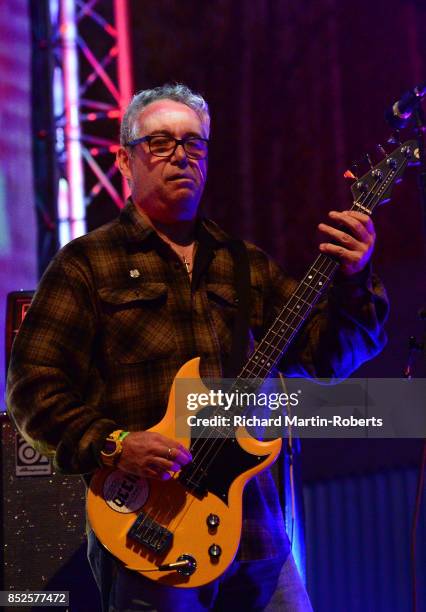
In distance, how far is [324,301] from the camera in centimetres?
231

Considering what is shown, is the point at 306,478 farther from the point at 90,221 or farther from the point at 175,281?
the point at 90,221

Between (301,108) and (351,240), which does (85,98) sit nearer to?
(301,108)

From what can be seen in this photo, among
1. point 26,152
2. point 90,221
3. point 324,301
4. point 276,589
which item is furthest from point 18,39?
point 276,589

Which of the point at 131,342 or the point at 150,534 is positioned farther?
the point at 131,342

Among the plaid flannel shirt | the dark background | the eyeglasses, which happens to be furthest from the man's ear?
the dark background

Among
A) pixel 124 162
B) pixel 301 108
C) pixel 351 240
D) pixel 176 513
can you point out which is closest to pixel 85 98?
pixel 301 108

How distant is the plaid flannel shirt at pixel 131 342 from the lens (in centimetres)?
204

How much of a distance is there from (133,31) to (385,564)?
3.88m

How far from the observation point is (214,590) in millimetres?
1946

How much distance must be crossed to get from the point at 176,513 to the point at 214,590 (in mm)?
199

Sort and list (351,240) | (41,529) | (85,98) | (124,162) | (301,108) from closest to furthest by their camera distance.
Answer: (351,240), (124,162), (41,529), (301,108), (85,98)

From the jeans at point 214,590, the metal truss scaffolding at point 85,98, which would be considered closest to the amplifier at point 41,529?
the jeans at point 214,590

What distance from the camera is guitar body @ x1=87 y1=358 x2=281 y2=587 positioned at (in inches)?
75.9

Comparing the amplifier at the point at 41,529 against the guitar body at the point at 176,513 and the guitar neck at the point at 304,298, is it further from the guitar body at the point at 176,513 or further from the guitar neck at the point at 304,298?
the guitar neck at the point at 304,298
